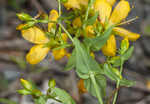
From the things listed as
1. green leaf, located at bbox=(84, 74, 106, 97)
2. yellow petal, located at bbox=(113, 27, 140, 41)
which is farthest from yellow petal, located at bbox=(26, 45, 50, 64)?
yellow petal, located at bbox=(113, 27, 140, 41)

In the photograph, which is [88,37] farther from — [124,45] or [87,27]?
[124,45]

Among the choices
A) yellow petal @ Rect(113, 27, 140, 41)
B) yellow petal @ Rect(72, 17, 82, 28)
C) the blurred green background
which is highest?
yellow petal @ Rect(72, 17, 82, 28)

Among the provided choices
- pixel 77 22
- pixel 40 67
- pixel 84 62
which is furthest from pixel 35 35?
pixel 40 67

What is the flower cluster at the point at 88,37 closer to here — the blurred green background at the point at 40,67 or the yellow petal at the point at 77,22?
the yellow petal at the point at 77,22

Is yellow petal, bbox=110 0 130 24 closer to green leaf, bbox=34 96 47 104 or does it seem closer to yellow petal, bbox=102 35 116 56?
yellow petal, bbox=102 35 116 56

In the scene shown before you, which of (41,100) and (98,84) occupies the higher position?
(98,84)
